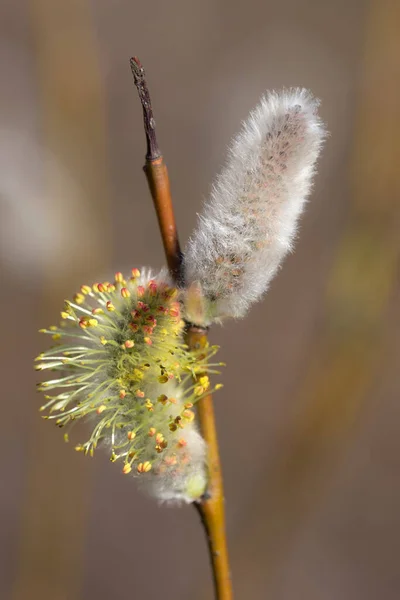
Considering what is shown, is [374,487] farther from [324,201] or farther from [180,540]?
[324,201]

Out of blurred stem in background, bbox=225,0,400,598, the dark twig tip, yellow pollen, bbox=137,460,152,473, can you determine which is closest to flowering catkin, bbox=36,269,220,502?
yellow pollen, bbox=137,460,152,473

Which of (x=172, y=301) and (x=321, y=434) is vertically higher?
(x=321, y=434)

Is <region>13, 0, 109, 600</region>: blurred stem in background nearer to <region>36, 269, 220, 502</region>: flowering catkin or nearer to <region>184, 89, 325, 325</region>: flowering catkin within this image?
<region>36, 269, 220, 502</region>: flowering catkin

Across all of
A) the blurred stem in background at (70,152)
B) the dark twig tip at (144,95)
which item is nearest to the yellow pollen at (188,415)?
the dark twig tip at (144,95)

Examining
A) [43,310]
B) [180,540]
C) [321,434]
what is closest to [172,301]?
[321,434]

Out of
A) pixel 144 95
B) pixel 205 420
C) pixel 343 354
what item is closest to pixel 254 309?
pixel 343 354

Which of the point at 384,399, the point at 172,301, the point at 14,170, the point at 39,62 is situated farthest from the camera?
the point at 384,399
